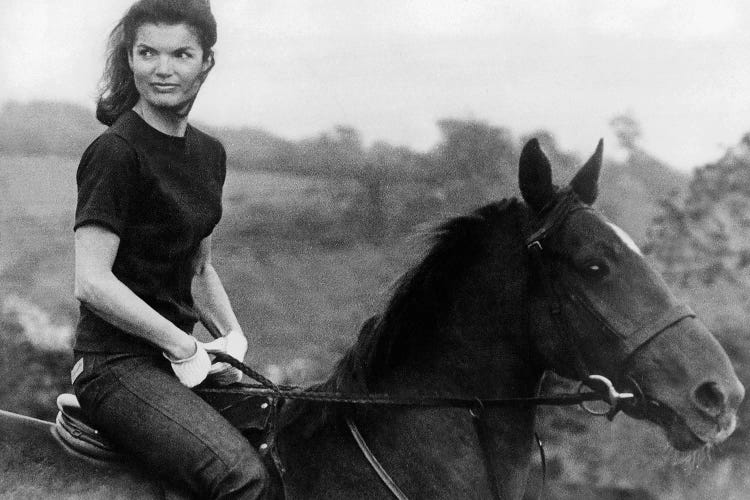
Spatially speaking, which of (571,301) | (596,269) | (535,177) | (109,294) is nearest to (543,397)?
(571,301)

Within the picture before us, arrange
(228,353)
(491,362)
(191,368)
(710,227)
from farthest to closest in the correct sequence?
1. (710,227)
2. (228,353)
3. (491,362)
4. (191,368)

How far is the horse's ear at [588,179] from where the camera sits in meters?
2.91

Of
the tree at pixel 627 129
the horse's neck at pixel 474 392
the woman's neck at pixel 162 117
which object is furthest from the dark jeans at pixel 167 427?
the tree at pixel 627 129

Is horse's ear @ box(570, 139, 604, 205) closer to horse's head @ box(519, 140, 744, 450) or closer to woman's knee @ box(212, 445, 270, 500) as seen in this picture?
horse's head @ box(519, 140, 744, 450)

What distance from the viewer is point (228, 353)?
3.01 m

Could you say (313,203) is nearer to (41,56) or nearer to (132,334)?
(41,56)

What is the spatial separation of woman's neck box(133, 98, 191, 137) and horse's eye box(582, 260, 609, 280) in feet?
4.63

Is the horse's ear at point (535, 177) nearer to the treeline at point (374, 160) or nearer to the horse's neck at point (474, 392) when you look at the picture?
the horse's neck at point (474, 392)

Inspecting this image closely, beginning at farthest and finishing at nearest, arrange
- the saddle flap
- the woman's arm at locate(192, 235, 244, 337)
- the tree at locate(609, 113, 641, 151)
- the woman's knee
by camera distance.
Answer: the tree at locate(609, 113, 641, 151) < the woman's arm at locate(192, 235, 244, 337) < the saddle flap < the woman's knee

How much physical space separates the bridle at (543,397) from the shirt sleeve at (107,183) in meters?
0.61

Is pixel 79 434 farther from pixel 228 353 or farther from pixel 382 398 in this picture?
pixel 382 398

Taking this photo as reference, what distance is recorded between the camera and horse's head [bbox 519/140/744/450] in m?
2.61

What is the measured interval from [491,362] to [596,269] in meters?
0.48

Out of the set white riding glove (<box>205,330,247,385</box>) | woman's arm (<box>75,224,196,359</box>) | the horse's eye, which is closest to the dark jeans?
woman's arm (<box>75,224,196,359</box>)
